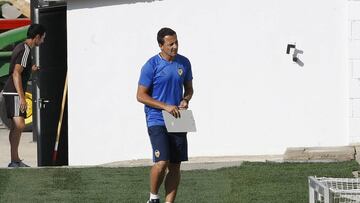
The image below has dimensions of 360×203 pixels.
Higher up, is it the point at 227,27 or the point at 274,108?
the point at 227,27

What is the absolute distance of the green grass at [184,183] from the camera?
34.6ft

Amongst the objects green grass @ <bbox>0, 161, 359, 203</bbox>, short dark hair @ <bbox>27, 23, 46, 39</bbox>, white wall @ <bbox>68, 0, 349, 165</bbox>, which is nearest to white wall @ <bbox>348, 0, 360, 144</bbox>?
white wall @ <bbox>68, 0, 349, 165</bbox>

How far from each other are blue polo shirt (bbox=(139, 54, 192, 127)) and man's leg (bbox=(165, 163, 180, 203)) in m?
0.45

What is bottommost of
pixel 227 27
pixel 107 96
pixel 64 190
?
A: pixel 64 190

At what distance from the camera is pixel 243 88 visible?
46.1 feet

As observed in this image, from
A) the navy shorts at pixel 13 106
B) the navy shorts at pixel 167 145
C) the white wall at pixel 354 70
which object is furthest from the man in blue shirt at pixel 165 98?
the white wall at pixel 354 70

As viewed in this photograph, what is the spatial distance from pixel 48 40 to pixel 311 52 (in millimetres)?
4025

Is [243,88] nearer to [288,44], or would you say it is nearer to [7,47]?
[288,44]

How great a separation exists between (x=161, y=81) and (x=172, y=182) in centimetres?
92

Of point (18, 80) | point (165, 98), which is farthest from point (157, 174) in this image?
point (18, 80)

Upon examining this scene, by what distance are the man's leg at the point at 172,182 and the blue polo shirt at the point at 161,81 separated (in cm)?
45

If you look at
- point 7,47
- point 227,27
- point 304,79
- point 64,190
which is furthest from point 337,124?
point 7,47

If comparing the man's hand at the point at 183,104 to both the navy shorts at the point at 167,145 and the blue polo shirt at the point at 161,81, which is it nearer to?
the blue polo shirt at the point at 161,81

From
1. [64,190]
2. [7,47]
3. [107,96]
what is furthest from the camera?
[7,47]
